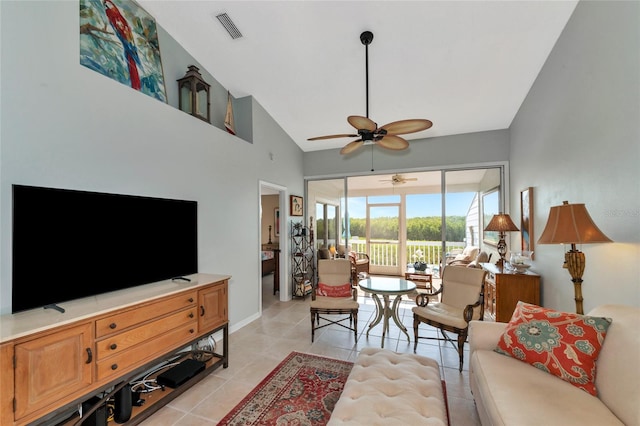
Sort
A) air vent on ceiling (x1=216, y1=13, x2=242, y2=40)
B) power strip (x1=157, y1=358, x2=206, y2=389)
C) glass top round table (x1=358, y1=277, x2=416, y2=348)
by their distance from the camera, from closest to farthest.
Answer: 1. power strip (x1=157, y1=358, x2=206, y2=389)
2. air vent on ceiling (x1=216, y1=13, x2=242, y2=40)
3. glass top round table (x1=358, y1=277, x2=416, y2=348)

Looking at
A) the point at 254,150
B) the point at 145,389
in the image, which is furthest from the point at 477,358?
the point at 254,150

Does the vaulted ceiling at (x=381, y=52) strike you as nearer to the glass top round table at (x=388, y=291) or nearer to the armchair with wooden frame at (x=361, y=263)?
the glass top round table at (x=388, y=291)

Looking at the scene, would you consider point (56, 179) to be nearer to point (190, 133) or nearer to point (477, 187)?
point (190, 133)

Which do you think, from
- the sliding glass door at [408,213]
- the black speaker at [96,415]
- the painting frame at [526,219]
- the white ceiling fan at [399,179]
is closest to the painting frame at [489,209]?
the sliding glass door at [408,213]

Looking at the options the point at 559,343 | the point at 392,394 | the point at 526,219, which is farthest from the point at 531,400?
the point at 526,219

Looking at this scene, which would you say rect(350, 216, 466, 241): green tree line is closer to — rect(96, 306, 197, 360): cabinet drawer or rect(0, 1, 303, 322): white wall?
rect(0, 1, 303, 322): white wall

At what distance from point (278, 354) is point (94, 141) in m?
2.75

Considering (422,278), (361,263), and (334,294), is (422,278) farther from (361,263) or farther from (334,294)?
(334,294)

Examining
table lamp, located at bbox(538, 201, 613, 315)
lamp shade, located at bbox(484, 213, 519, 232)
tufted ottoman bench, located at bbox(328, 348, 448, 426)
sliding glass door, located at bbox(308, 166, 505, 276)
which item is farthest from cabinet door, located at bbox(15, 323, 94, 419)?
sliding glass door, located at bbox(308, 166, 505, 276)

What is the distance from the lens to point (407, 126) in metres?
2.49

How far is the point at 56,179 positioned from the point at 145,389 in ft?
6.11

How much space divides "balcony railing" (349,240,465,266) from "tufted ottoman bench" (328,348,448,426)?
10.8 ft

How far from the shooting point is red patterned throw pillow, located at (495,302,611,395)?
1.56 meters

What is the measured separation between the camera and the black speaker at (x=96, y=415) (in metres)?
1.78
